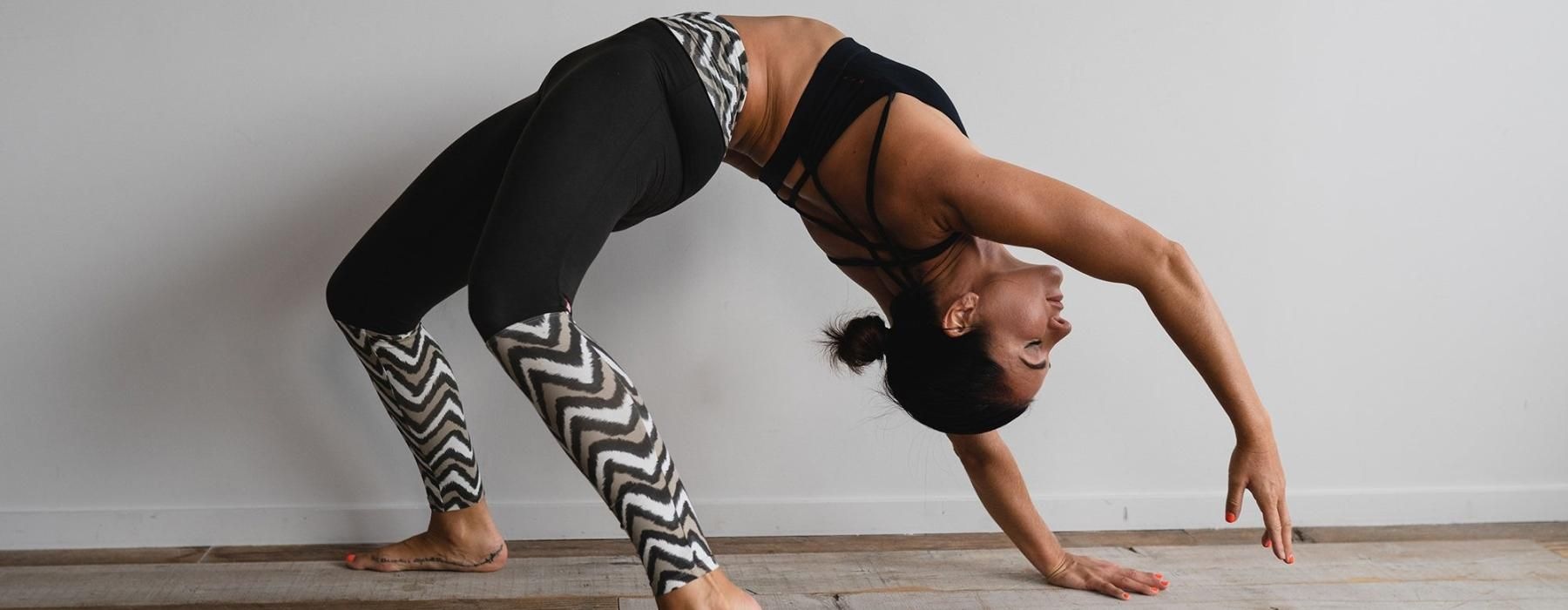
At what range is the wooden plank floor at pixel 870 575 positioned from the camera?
181cm

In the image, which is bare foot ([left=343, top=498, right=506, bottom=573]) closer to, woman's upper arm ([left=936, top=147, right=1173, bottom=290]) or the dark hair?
the dark hair

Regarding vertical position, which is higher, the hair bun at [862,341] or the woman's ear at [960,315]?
the woman's ear at [960,315]

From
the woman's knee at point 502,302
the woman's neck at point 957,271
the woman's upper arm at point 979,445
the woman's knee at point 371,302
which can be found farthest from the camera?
the woman's upper arm at point 979,445

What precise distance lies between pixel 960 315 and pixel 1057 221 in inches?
10.6

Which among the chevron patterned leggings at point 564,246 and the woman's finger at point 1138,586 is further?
the woman's finger at point 1138,586

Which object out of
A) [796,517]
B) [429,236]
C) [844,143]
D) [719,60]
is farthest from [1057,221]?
[796,517]

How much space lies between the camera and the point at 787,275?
2137 millimetres

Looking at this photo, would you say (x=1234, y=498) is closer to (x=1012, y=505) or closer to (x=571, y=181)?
(x=1012, y=505)

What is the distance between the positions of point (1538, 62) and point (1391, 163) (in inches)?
13.2

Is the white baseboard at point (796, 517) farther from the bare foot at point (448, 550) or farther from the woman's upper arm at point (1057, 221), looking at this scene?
the woman's upper arm at point (1057, 221)

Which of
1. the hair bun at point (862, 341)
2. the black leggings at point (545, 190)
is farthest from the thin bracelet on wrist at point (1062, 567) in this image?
the black leggings at point (545, 190)

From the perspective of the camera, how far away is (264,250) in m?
2.02

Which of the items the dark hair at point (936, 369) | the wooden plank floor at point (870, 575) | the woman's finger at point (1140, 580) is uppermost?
the dark hair at point (936, 369)

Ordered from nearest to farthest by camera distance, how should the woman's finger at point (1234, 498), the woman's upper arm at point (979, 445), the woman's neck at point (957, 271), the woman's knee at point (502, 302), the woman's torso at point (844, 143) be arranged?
the woman's knee at point (502, 302) < the woman's finger at point (1234, 498) < the woman's torso at point (844, 143) < the woman's neck at point (957, 271) < the woman's upper arm at point (979, 445)
